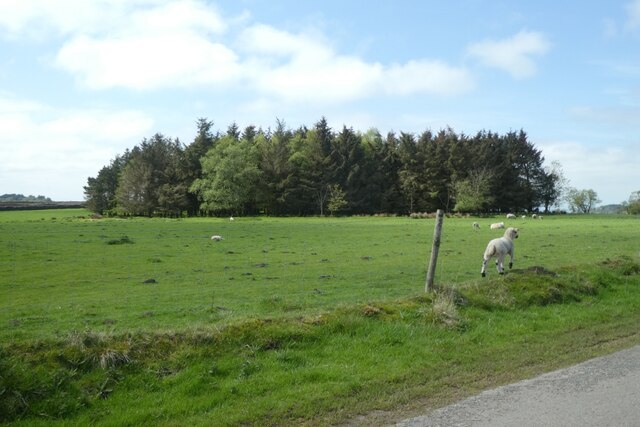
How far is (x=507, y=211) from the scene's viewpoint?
394ft

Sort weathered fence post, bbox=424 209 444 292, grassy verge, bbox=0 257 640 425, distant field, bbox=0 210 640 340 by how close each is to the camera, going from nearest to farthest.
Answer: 1. grassy verge, bbox=0 257 640 425
2. weathered fence post, bbox=424 209 444 292
3. distant field, bbox=0 210 640 340

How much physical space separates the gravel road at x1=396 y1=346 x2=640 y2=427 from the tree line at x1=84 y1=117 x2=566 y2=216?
95301mm

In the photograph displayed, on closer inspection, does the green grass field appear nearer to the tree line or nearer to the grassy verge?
the grassy verge

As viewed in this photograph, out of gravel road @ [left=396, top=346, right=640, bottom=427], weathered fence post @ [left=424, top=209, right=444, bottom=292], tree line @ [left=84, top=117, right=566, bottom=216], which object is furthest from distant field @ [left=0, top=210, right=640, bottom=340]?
tree line @ [left=84, top=117, right=566, bottom=216]

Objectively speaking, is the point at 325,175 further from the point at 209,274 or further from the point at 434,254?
the point at 434,254

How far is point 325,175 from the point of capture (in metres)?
108

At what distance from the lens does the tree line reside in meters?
105

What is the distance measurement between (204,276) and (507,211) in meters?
109

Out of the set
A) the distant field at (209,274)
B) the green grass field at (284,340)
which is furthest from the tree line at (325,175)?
the green grass field at (284,340)

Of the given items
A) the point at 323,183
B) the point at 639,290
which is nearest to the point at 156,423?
the point at 639,290

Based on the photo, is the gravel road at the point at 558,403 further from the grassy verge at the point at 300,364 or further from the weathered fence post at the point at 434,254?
the weathered fence post at the point at 434,254

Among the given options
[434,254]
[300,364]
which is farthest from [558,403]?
[434,254]

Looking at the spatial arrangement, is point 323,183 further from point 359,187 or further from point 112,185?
point 112,185

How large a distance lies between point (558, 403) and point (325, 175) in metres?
102
